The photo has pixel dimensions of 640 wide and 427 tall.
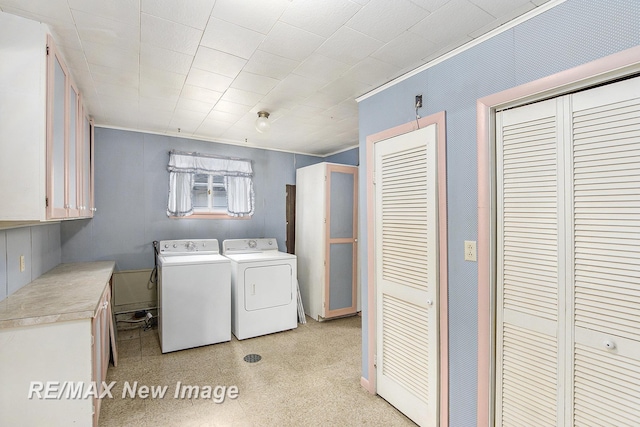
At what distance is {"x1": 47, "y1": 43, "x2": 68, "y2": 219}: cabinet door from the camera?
1.61m

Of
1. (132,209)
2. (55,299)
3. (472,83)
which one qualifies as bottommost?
(55,299)

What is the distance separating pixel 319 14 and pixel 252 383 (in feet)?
8.84

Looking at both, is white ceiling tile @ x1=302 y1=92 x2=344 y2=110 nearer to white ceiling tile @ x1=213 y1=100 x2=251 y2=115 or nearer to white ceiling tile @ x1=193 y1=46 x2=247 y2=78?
white ceiling tile @ x1=213 y1=100 x2=251 y2=115

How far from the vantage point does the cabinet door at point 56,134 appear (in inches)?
63.3

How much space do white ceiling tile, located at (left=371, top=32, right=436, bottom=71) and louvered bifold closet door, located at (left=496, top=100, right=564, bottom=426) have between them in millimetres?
615

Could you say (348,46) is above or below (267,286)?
above

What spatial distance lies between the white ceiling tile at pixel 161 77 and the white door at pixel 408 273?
5.26 ft

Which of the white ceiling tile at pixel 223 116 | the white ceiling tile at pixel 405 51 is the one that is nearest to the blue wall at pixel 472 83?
the white ceiling tile at pixel 405 51

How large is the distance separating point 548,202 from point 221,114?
2874 millimetres

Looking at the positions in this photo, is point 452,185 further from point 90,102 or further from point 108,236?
point 108,236

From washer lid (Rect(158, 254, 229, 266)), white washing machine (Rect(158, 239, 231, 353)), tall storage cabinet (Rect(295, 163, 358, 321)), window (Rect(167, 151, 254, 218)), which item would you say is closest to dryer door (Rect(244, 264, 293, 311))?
white washing machine (Rect(158, 239, 231, 353))

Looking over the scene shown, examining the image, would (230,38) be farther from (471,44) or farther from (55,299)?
(55,299)

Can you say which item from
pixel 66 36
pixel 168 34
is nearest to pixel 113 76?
pixel 66 36

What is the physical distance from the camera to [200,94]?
2.62 meters
